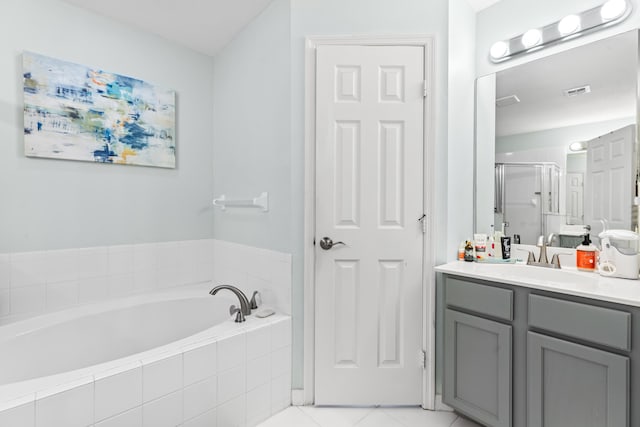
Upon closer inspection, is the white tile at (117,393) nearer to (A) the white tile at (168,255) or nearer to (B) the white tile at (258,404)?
(B) the white tile at (258,404)

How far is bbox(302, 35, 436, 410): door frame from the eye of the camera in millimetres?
1845

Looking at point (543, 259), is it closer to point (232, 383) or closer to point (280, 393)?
→ point (280, 393)

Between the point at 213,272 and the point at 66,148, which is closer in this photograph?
the point at 66,148

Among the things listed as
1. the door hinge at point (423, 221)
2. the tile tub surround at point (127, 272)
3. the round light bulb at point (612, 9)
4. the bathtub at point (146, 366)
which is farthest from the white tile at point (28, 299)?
the round light bulb at point (612, 9)

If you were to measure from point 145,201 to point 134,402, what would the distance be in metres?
1.47

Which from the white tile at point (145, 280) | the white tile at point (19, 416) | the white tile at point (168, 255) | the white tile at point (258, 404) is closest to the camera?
the white tile at point (19, 416)

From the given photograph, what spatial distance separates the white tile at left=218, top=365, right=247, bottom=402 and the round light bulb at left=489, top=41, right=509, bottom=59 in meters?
2.40

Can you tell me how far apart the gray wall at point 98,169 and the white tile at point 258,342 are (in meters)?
1.21

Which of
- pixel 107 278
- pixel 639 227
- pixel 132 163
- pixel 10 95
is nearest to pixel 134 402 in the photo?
pixel 107 278

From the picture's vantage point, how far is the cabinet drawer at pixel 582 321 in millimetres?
1203

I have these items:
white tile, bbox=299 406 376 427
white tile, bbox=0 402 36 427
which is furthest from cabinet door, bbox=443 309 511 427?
white tile, bbox=0 402 36 427

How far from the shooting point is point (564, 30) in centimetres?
177

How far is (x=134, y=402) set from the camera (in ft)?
4.24

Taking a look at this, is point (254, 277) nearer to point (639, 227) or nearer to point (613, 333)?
point (613, 333)
